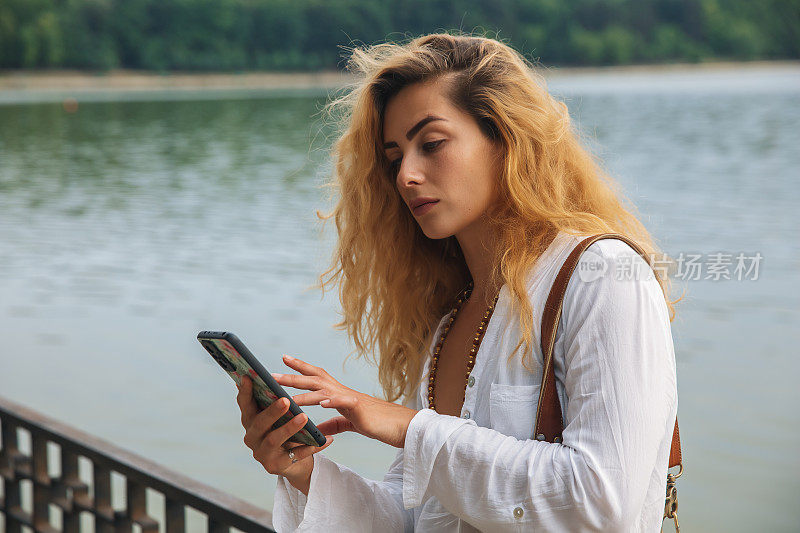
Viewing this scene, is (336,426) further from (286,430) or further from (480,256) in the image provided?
(480,256)

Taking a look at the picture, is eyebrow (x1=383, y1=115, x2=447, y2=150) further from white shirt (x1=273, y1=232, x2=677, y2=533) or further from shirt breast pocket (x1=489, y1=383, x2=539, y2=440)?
shirt breast pocket (x1=489, y1=383, x2=539, y2=440)

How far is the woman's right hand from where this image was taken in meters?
1.34

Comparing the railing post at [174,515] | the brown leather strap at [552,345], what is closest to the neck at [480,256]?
the brown leather strap at [552,345]

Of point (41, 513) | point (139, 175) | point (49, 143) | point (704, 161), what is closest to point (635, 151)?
point (704, 161)

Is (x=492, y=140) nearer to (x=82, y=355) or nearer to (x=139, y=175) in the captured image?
(x=82, y=355)

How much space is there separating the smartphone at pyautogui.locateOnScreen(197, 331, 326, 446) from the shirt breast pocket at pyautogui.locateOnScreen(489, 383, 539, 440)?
262 mm

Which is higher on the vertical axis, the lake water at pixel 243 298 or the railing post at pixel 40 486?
the railing post at pixel 40 486

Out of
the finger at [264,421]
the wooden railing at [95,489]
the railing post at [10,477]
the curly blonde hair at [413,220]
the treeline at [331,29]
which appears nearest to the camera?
the finger at [264,421]

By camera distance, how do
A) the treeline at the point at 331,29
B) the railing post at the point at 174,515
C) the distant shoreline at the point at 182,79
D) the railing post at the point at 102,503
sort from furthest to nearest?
the distant shoreline at the point at 182,79, the treeline at the point at 331,29, the railing post at the point at 102,503, the railing post at the point at 174,515

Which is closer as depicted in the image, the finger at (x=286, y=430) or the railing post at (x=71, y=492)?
the finger at (x=286, y=430)

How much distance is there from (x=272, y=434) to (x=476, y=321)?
0.43m

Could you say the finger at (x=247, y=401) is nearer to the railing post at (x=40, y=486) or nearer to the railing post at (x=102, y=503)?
the railing post at (x=102, y=503)

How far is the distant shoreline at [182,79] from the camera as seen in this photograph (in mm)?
59062

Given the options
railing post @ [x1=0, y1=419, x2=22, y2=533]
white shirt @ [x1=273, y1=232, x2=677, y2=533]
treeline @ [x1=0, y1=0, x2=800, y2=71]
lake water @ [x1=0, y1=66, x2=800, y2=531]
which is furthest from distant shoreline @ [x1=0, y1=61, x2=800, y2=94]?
white shirt @ [x1=273, y1=232, x2=677, y2=533]
